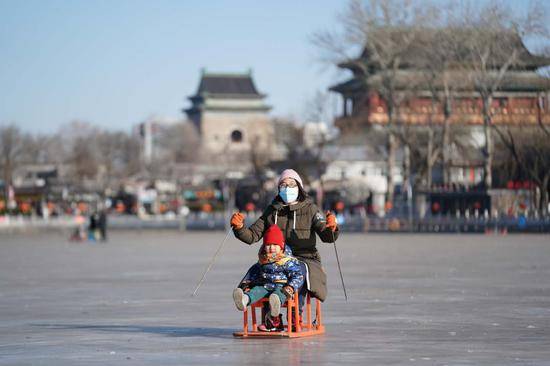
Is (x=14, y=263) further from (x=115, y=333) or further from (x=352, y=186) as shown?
(x=352, y=186)

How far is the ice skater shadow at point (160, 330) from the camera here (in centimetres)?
1547

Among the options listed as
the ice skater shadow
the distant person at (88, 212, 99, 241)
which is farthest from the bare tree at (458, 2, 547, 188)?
the ice skater shadow

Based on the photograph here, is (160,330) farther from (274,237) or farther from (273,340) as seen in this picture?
(274,237)

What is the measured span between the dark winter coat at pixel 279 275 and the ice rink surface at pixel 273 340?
527mm

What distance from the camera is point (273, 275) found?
14219 millimetres

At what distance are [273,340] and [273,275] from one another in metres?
0.64

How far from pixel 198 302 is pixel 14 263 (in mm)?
17159

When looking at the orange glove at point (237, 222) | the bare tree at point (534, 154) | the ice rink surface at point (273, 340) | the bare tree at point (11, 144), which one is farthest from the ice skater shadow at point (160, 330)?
the bare tree at point (11, 144)

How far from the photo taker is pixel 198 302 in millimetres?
20734

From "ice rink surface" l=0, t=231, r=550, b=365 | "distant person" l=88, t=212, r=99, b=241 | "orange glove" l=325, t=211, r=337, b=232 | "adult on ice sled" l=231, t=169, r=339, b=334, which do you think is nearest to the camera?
"ice rink surface" l=0, t=231, r=550, b=365

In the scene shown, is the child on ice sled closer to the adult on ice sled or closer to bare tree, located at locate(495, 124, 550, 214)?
the adult on ice sled

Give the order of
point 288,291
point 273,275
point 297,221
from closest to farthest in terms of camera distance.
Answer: point 288,291 → point 273,275 → point 297,221

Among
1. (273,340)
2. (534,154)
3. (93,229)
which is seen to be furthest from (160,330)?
(534,154)

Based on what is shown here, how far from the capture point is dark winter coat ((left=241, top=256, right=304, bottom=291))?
14.2m
